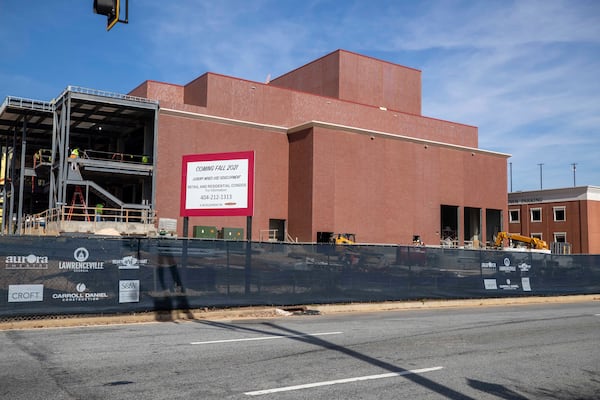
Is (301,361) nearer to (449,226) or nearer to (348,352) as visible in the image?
(348,352)

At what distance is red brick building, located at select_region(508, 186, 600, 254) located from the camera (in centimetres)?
6931

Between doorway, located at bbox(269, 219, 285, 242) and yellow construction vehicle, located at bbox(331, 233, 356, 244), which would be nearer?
yellow construction vehicle, located at bbox(331, 233, 356, 244)

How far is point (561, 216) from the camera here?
72.5 meters

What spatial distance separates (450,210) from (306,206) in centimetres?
2129

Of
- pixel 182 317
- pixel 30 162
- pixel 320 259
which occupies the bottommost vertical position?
pixel 182 317

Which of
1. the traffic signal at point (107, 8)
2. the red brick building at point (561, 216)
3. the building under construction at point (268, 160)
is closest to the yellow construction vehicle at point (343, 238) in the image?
the building under construction at point (268, 160)

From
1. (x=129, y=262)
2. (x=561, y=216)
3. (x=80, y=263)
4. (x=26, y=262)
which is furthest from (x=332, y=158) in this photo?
(x=26, y=262)

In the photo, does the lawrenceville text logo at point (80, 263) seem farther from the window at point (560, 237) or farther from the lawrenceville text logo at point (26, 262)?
the window at point (560, 237)

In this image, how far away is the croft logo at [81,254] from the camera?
15.0 meters

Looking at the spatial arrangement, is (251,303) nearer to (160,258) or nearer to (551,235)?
(160,258)

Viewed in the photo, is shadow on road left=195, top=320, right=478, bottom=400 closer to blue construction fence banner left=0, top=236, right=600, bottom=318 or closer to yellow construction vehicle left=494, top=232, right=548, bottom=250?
blue construction fence banner left=0, top=236, right=600, bottom=318

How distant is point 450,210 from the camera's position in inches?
2527

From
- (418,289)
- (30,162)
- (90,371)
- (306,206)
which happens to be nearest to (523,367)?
(90,371)

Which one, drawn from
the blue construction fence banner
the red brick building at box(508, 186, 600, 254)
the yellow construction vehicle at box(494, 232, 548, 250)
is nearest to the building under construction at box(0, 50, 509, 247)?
the yellow construction vehicle at box(494, 232, 548, 250)
